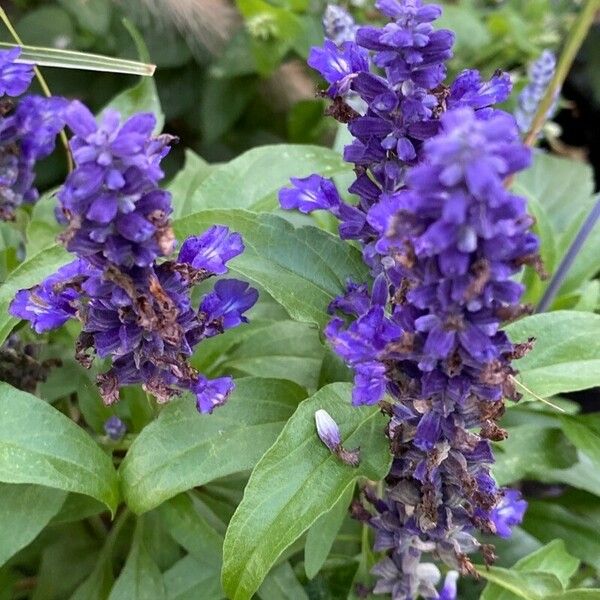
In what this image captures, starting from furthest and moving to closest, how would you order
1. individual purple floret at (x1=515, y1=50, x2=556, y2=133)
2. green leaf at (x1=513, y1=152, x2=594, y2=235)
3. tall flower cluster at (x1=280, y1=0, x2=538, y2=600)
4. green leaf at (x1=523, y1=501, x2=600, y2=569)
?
green leaf at (x1=513, y1=152, x2=594, y2=235)
individual purple floret at (x1=515, y1=50, x2=556, y2=133)
green leaf at (x1=523, y1=501, x2=600, y2=569)
tall flower cluster at (x1=280, y1=0, x2=538, y2=600)

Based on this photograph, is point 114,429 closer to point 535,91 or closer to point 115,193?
point 115,193

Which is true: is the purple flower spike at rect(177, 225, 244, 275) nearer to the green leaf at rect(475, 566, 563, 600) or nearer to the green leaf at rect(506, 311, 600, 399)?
the green leaf at rect(506, 311, 600, 399)

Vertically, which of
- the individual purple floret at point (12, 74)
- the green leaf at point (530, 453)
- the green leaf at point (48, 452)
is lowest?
the green leaf at point (530, 453)

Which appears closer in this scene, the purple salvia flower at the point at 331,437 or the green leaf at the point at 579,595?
the purple salvia flower at the point at 331,437

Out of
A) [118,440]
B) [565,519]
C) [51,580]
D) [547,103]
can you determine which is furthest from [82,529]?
[547,103]

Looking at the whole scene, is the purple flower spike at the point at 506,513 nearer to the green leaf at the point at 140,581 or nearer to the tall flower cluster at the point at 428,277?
the tall flower cluster at the point at 428,277

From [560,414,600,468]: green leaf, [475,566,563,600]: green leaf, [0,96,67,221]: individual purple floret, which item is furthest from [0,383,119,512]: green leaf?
[560,414,600,468]: green leaf

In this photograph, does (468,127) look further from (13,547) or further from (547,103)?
(547,103)

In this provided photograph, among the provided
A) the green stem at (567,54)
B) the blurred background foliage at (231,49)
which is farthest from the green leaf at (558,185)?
the blurred background foliage at (231,49)
